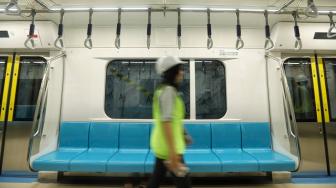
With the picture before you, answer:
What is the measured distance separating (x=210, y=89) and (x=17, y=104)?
316 centimetres

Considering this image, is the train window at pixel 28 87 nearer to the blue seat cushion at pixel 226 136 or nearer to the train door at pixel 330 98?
the blue seat cushion at pixel 226 136

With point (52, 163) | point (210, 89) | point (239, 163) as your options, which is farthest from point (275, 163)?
point (52, 163)

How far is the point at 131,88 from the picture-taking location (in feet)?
12.3

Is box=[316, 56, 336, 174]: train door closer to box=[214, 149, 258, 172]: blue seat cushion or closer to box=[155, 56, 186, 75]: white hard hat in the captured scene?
box=[214, 149, 258, 172]: blue seat cushion

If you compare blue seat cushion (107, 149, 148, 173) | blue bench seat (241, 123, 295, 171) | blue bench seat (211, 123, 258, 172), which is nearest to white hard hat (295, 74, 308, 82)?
blue bench seat (241, 123, 295, 171)

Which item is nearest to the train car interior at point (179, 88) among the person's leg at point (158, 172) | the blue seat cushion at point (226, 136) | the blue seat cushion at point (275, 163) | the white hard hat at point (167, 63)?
the blue seat cushion at point (226, 136)

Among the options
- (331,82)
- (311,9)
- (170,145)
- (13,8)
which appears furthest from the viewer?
(331,82)

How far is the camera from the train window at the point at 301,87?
360 cm

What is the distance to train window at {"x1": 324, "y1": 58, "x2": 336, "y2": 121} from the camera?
3605 millimetres

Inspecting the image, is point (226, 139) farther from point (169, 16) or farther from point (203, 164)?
point (169, 16)

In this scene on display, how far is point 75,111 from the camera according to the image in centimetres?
355

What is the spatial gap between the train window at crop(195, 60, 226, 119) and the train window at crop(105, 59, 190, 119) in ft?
0.69

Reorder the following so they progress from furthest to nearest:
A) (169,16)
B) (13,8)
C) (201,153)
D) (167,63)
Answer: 1. (169,16)
2. (201,153)
3. (13,8)
4. (167,63)

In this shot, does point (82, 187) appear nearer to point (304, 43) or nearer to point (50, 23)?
point (50, 23)
